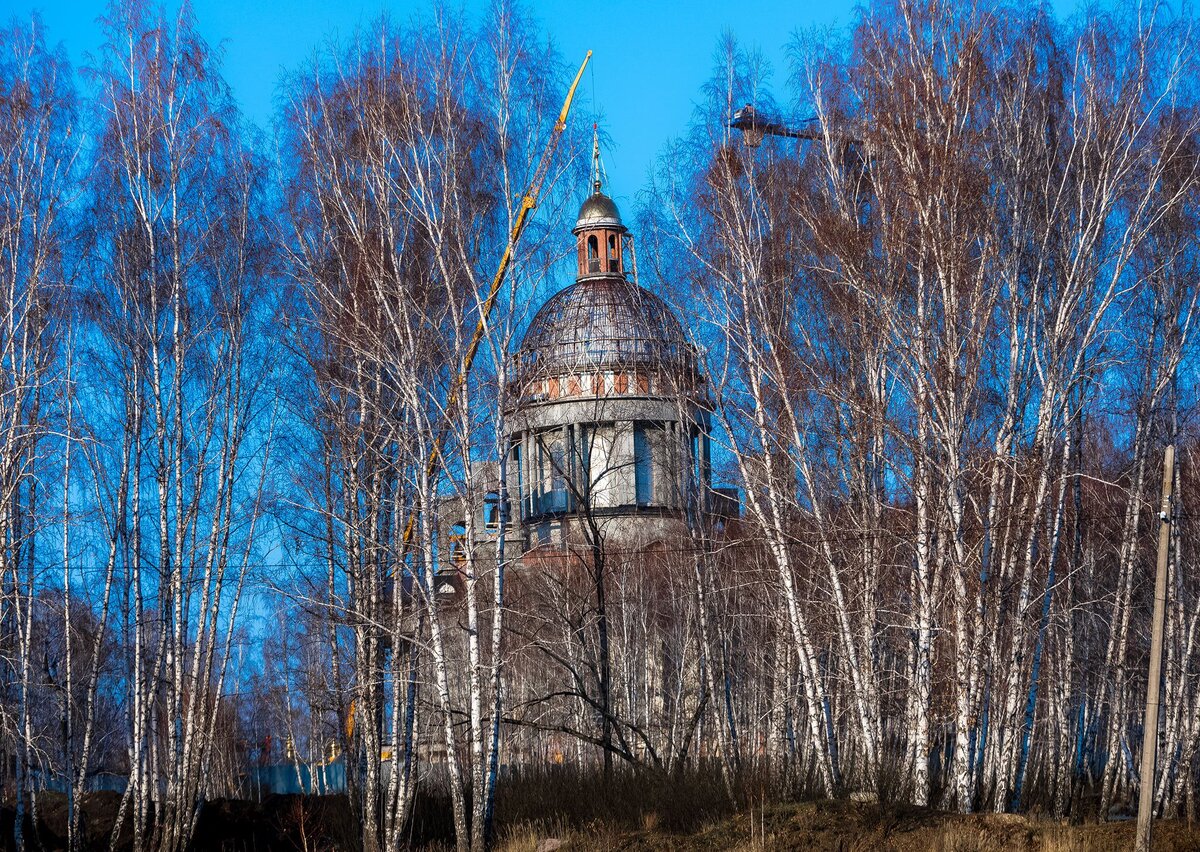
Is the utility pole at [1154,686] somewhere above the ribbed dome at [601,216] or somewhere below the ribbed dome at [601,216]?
below

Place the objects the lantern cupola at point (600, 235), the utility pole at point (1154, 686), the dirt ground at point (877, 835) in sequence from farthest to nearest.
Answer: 1. the lantern cupola at point (600, 235)
2. the dirt ground at point (877, 835)
3. the utility pole at point (1154, 686)

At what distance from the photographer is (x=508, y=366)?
1589 cm

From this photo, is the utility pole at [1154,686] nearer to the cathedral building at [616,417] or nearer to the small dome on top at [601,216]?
the cathedral building at [616,417]

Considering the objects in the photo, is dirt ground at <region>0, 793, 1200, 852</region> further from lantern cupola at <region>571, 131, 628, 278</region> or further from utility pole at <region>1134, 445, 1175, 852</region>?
lantern cupola at <region>571, 131, 628, 278</region>

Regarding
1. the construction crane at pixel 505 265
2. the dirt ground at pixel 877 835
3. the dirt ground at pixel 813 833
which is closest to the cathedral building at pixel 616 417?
the construction crane at pixel 505 265

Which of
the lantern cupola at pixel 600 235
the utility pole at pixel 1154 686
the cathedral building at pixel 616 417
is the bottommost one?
the utility pole at pixel 1154 686

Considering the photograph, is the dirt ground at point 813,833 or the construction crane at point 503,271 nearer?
the dirt ground at point 813,833

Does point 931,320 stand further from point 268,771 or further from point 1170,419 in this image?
point 268,771

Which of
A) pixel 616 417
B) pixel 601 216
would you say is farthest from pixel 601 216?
pixel 616 417

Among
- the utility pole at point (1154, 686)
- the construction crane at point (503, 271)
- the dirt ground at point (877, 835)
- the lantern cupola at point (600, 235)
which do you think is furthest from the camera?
the lantern cupola at point (600, 235)

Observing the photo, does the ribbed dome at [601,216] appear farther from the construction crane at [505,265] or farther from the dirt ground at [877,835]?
the dirt ground at [877,835]

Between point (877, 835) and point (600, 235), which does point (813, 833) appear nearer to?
point (877, 835)

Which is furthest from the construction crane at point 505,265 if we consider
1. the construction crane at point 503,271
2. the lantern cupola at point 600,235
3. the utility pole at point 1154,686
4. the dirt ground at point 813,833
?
the lantern cupola at point 600,235

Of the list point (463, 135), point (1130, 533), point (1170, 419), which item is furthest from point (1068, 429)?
point (463, 135)
